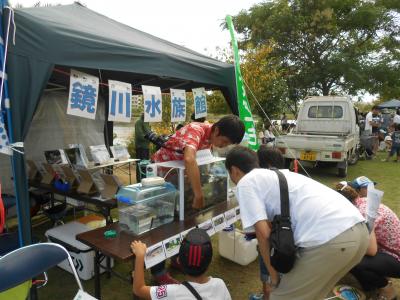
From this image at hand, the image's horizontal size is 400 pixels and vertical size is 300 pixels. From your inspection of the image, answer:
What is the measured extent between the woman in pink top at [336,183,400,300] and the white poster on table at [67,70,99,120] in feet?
8.14

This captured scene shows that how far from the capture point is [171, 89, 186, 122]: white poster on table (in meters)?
3.79

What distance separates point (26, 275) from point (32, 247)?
0.51 ft

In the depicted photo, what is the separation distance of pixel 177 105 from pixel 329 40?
15.1 meters

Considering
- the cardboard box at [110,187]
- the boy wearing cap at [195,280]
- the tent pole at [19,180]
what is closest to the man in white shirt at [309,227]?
the boy wearing cap at [195,280]

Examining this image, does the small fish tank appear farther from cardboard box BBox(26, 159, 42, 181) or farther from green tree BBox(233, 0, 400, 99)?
green tree BBox(233, 0, 400, 99)

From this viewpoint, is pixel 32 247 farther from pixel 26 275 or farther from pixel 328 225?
pixel 328 225

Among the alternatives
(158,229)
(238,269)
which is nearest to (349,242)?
(158,229)

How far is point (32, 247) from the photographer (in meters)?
1.71

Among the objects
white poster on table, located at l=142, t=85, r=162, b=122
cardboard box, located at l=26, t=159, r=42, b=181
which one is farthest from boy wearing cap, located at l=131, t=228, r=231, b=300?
cardboard box, located at l=26, t=159, r=42, b=181

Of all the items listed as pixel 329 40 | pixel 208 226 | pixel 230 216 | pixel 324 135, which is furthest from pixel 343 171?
pixel 329 40

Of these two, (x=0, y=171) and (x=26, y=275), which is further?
(x=0, y=171)

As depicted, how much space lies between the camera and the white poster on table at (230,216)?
9.54ft

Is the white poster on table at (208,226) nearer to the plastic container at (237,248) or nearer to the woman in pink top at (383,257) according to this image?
the plastic container at (237,248)

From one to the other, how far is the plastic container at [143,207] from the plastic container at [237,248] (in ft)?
3.81
